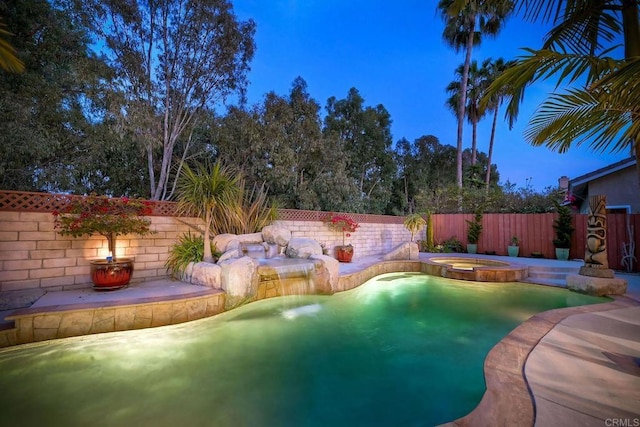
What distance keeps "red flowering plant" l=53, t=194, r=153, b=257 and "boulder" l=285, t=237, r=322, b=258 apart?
9.14 feet

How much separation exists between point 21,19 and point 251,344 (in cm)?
767

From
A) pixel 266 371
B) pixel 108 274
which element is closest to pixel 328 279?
pixel 266 371

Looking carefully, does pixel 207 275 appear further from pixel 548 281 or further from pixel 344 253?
pixel 548 281

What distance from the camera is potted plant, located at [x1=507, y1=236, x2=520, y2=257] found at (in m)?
9.92

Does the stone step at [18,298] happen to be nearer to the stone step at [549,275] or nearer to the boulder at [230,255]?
the boulder at [230,255]

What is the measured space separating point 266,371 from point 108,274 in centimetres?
295

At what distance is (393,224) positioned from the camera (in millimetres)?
11516

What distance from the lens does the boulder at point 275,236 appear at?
6.32 meters

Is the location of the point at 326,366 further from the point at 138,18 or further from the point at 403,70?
the point at 403,70

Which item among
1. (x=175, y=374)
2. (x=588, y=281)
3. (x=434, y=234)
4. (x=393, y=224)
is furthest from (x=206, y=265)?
(x=434, y=234)

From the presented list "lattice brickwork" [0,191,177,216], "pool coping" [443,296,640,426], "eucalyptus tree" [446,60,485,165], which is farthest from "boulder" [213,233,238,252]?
"eucalyptus tree" [446,60,485,165]

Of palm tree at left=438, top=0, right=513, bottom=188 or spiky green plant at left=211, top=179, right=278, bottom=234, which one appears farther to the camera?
palm tree at left=438, top=0, right=513, bottom=188

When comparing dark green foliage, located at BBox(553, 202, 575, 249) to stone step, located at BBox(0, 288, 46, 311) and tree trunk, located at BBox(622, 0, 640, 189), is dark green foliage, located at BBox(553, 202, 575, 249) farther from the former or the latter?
stone step, located at BBox(0, 288, 46, 311)

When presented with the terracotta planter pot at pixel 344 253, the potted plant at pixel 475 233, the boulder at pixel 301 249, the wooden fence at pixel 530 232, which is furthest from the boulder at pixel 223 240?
the wooden fence at pixel 530 232
